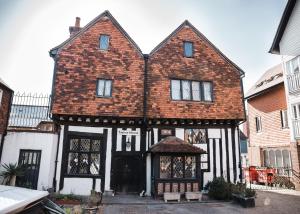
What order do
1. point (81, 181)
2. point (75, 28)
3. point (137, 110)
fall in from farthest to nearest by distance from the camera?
point (75, 28) → point (137, 110) → point (81, 181)

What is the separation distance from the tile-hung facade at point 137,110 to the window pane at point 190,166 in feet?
0.18

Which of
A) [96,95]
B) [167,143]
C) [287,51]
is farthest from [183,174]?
[287,51]

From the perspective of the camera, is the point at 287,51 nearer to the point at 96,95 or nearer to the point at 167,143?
the point at 167,143

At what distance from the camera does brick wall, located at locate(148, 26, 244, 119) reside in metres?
15.2

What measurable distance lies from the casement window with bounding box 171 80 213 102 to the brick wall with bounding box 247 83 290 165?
7.29 metres

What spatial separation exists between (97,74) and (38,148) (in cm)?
531

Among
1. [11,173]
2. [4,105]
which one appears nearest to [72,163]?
[11,173]

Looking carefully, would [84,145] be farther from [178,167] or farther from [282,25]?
[282,25]

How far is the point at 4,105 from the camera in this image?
14.1 m

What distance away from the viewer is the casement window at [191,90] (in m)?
15.8

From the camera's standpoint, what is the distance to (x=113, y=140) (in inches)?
562

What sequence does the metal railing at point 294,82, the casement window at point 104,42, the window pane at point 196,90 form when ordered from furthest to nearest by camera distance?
1. the metal railing at point 294,82
2. the window pane at point 196,90
3. the casement window at point 104,42

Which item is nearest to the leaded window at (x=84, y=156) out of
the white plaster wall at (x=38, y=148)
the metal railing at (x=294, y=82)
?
the white plaster wall at (x=38, y=148)

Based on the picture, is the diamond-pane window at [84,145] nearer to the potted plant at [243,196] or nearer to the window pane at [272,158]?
the potted plant at [243,196]
